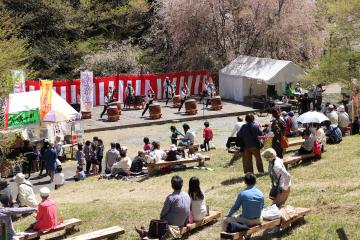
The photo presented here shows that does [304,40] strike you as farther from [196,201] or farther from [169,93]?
[196,201]

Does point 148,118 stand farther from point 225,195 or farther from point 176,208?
point 176,208

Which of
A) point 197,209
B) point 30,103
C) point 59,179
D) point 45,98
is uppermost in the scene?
point 45,98

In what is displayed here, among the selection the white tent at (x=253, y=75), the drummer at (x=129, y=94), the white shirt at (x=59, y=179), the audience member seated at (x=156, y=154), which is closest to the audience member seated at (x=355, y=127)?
the audience member seated at (x=156, y=154)

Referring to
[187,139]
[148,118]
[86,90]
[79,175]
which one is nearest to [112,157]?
[79,175]

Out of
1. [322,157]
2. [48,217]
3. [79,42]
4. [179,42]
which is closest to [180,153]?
[322,157]

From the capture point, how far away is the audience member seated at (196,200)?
11516 mm

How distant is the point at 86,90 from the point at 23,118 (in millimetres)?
8310

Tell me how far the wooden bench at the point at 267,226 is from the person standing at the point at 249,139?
4489mm

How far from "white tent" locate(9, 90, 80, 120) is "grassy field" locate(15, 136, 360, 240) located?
5.27 m

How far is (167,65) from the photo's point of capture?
4325 centimetres

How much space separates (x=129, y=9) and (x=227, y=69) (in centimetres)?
1108

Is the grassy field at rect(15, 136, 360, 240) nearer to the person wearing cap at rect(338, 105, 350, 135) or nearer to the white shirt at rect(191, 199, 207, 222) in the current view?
the white shirt at rect(191, 199, 207, 222)

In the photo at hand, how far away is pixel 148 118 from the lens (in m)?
32.0

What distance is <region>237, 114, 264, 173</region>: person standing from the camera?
15.8m
